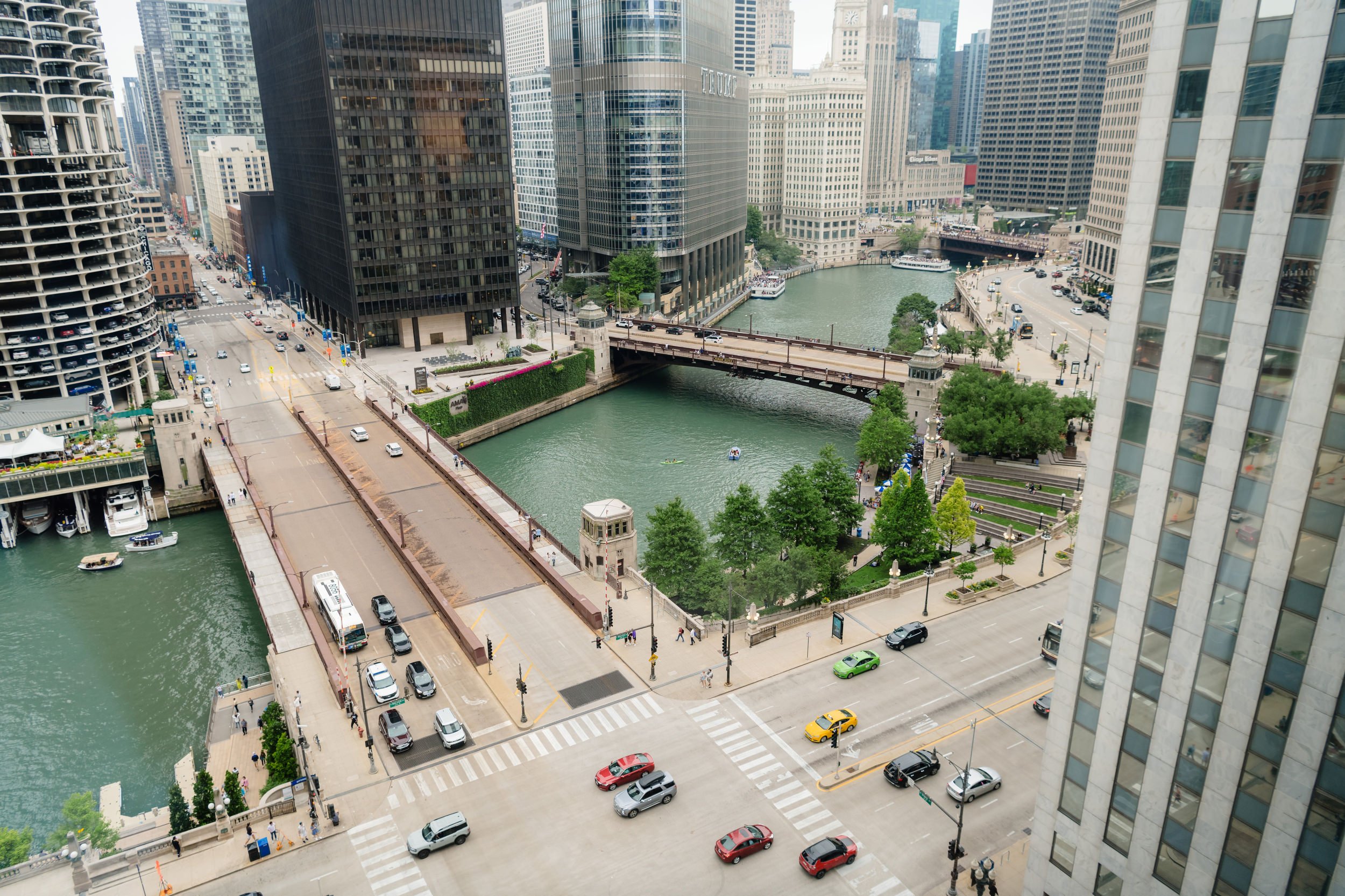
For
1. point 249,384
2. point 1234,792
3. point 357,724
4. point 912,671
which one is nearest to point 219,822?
point 357,724

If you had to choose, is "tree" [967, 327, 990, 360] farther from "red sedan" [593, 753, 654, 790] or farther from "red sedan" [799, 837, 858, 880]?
→ "red sedan" [799, 837, 858, 880]

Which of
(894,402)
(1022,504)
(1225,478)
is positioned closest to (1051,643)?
(1022,504)

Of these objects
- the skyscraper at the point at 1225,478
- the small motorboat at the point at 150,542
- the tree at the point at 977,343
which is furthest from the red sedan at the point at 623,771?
the tree at the point at 977,343

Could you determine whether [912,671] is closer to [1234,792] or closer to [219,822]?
[1234,792]

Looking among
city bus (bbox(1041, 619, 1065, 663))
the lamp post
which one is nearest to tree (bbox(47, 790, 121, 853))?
the lamp post

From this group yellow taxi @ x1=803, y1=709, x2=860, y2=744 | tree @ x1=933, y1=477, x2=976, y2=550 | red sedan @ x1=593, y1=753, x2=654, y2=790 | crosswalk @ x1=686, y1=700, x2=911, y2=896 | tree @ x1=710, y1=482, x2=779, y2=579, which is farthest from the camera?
tree @ x1=933, y1=477, x2=976, y2=550

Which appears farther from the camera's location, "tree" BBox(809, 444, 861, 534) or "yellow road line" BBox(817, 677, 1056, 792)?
"tree" BBox(809, 444, 861, 534)
